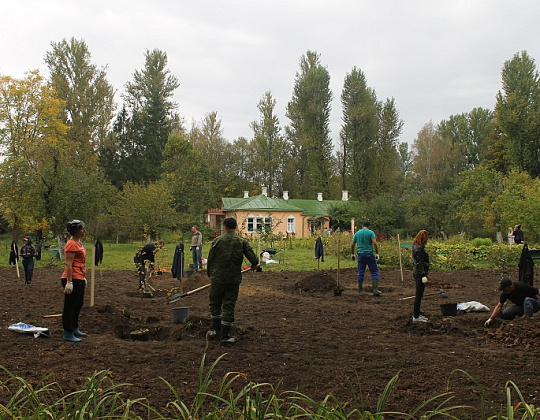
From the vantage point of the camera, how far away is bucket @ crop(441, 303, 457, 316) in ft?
28.5

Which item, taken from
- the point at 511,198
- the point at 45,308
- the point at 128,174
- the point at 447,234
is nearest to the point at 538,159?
the point at 447,234

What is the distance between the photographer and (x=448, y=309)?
28.5 feet

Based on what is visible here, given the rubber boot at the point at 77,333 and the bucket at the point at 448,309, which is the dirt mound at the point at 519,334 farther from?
the rubber boot at the point at 77,333

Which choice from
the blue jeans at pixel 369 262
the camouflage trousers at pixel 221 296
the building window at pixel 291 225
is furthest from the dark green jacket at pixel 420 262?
the building window at pixel 291 225

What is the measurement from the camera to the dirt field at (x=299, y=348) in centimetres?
477

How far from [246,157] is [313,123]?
1117 cm

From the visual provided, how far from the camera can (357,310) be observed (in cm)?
943

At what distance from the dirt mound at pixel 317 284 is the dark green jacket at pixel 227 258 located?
569 cm

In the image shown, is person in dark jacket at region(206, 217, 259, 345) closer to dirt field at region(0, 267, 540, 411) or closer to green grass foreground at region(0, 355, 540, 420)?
dirt field at region(0, 267, 540, 411)

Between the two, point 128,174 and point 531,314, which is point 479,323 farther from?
point 128,174

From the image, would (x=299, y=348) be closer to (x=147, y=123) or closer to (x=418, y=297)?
(x=418, y=297)

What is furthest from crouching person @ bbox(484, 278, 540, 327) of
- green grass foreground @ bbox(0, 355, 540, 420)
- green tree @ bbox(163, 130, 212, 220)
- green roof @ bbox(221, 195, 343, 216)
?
green roof @ bbox(221, 195, 343, 216)

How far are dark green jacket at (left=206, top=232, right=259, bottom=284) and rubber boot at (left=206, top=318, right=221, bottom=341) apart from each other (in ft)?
1.79

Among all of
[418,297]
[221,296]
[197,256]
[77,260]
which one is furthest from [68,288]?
[197,256]
